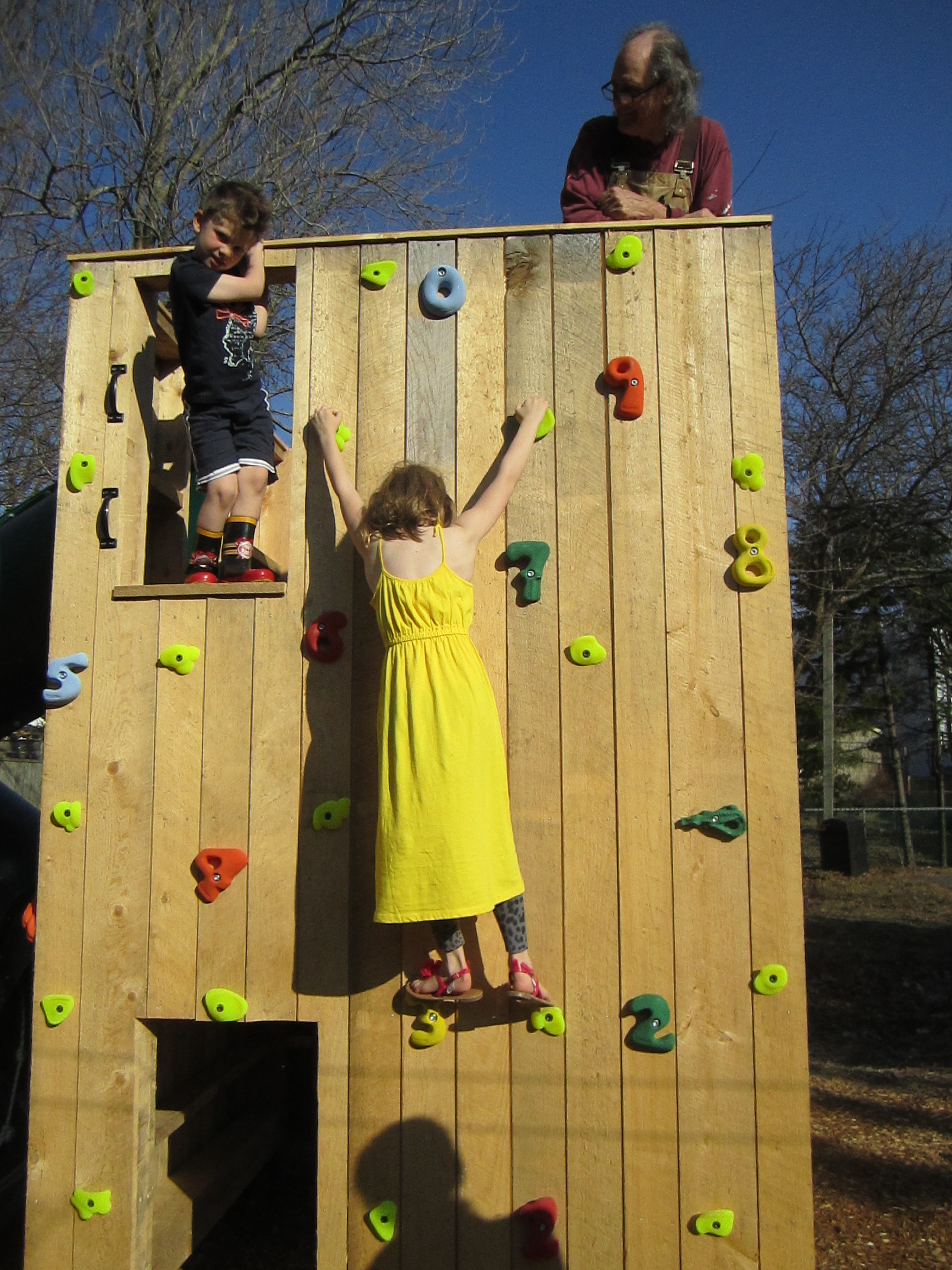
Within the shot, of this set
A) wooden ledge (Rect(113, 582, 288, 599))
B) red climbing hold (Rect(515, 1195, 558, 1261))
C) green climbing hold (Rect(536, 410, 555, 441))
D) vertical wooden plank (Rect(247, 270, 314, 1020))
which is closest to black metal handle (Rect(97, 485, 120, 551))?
wooden ledge (Rect(113, 582, 288, 599))

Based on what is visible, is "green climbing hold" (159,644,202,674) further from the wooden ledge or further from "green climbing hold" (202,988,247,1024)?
"green climbing hold" (202,988,247,1024)

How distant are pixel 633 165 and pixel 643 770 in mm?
2283

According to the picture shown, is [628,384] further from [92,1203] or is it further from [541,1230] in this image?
[92,1203]

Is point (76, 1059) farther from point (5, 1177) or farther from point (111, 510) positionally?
point (111, 510)

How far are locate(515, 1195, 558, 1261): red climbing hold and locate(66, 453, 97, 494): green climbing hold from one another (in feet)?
8.75

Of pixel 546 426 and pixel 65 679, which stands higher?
pixel 546 426

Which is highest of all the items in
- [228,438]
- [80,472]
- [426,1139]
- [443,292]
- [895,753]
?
[443,292]

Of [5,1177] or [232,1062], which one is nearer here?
[5,1177]

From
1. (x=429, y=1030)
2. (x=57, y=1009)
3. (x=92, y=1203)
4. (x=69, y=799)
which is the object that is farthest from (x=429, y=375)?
(x=92, y=1203)

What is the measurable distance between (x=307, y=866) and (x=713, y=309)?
218cm

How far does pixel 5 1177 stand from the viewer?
392cm

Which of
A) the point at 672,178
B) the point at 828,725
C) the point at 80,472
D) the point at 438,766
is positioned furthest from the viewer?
the point at 828,725

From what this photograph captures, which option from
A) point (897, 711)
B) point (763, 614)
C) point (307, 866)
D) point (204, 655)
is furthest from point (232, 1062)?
point (897, 711)

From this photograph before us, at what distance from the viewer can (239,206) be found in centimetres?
334
